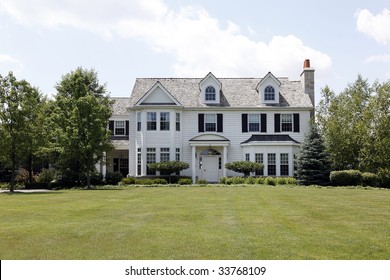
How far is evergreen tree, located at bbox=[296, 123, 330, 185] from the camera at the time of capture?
34.6m

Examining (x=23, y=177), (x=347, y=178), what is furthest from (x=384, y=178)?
(x=23, y=177)

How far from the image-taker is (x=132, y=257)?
29.4ft

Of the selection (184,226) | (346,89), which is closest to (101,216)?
(184,226)

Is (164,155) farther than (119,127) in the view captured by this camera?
No

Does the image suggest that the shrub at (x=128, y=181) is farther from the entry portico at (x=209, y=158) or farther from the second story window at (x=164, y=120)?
the entry portico at (x=209, y=158)

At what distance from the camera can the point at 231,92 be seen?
4188 cm

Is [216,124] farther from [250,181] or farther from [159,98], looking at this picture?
[250,181]

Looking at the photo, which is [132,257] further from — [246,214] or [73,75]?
[73,75]

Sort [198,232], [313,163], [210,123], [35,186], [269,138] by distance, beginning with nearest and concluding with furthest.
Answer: [198,232] → [313,163] → [35,186] → [269,138] → [210,123]

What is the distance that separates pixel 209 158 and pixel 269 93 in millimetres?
7467

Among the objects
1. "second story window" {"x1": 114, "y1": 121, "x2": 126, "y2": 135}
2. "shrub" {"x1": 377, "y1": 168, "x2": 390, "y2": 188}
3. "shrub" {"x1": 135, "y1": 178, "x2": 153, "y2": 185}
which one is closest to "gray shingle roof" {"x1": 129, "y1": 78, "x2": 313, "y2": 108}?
"second story window" {"x1": 114, "y1": 121, "x2": 126, "y2": 135}

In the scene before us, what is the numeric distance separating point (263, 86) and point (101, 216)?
28.2m

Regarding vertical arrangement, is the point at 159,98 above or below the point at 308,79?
below

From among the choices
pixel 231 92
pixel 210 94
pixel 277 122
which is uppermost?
pixel 231 92
